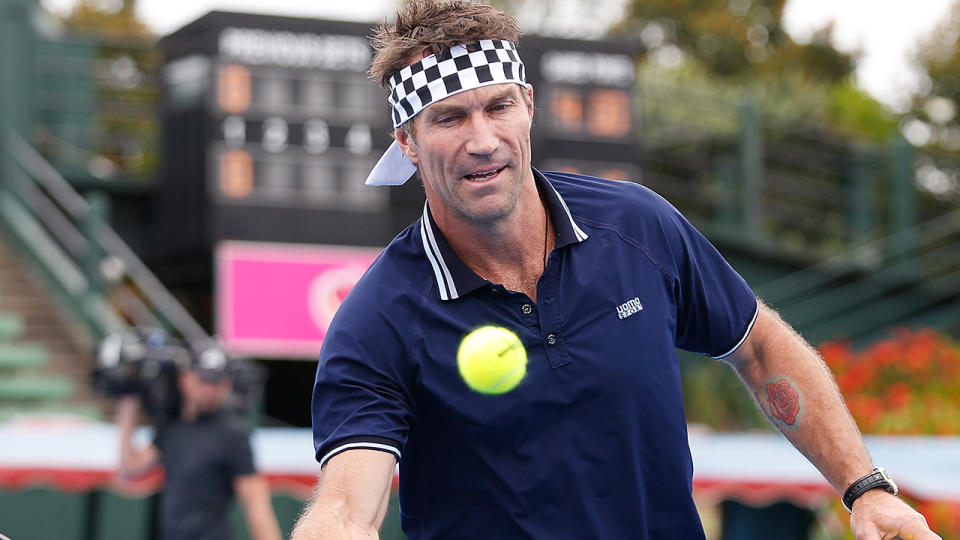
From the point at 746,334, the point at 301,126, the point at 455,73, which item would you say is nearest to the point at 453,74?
the point at 455,73

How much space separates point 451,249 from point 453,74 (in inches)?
17.8

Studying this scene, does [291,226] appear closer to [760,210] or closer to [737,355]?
[760,210]

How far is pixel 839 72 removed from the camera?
32094 millimetres

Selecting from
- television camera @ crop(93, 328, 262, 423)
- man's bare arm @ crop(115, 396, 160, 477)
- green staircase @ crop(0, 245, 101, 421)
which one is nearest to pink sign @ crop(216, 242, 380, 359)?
green staircase @ crop(0, 245, 101, 421)

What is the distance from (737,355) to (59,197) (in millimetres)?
15624

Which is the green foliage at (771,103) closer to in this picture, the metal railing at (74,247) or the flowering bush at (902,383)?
the flowering bush at (902,383)

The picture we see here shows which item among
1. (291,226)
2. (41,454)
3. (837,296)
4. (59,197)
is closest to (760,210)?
(837,296)

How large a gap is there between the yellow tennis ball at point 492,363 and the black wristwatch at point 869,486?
0.95m

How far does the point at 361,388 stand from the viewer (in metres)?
3.42

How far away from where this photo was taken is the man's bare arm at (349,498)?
321cm

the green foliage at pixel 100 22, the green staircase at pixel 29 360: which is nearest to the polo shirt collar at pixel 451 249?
the green staircase at pixel 29 360

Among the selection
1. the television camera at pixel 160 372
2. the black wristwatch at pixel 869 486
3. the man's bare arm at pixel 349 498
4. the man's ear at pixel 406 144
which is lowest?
the television camera at pixel 160 372

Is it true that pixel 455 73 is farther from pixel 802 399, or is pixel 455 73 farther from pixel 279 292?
pixel 279 292

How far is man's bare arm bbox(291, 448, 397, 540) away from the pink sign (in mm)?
12574
